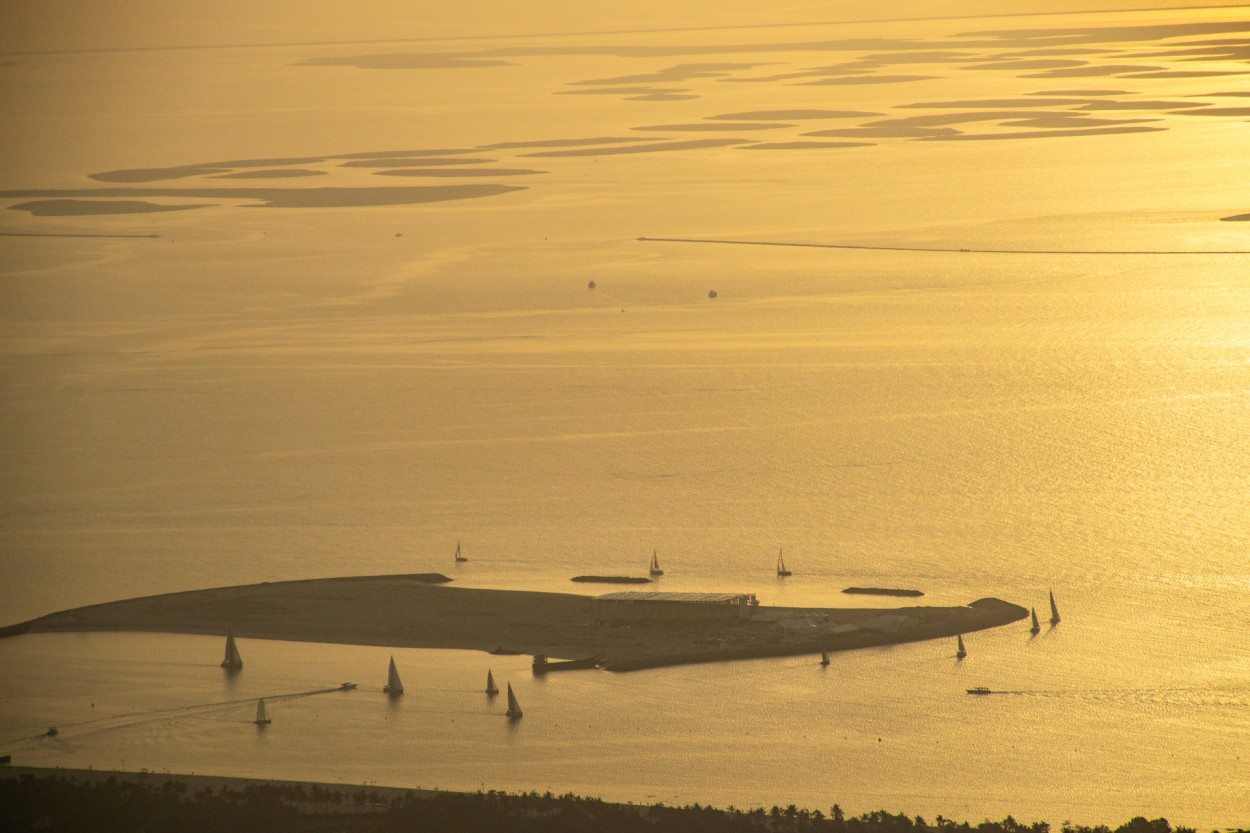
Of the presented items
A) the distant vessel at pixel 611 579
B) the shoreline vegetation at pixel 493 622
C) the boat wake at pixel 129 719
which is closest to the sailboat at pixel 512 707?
the shoreline vegetation at pixel 493 622

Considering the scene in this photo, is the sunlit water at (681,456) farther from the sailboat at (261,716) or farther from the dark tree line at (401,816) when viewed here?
the dark tree line at (401,816)

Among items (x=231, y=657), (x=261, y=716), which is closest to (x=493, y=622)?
(x=231, y=657)

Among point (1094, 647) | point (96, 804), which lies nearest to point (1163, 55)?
point (1094, 647)

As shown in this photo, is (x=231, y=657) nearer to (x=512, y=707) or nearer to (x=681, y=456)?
(x=512, y=707)

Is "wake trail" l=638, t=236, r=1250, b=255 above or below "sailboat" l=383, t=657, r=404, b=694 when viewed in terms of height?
above

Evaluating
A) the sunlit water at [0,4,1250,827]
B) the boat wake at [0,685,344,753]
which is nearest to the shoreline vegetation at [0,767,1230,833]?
the sunlit water at [0,4,1250,827]

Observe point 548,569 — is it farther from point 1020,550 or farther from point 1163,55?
point 1163,55

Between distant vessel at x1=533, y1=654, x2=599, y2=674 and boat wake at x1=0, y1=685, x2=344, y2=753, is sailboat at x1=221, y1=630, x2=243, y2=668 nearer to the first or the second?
boat wake at x1=0, y1=685, x2=344, y2=753
